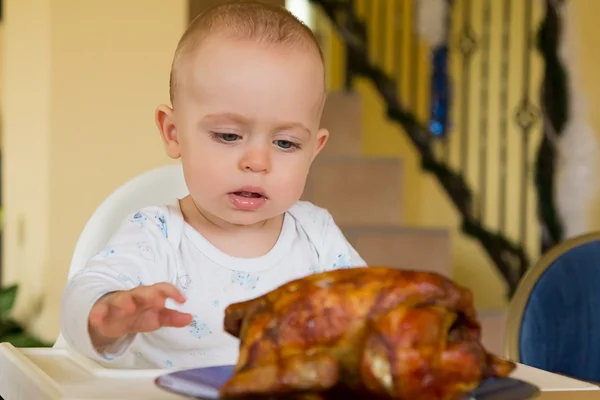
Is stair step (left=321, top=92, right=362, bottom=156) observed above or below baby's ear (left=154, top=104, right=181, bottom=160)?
above

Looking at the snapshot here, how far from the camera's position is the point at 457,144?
13.9ft

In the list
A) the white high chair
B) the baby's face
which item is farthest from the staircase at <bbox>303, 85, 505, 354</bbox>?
the baby's face

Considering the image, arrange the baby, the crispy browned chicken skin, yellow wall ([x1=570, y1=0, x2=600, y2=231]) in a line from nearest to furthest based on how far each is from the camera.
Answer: the crispy browned chicken skin < the baby < yellow wall ([x1=570, y1=0, x2=600, y2=231])

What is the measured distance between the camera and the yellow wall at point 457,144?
4051 mm

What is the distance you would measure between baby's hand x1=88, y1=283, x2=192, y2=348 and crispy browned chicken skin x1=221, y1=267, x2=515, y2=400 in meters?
0.06

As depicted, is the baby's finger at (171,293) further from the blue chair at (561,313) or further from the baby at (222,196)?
the blue chair at (561,313)

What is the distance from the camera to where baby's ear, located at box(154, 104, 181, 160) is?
0.97m

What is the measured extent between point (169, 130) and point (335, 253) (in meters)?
0.24

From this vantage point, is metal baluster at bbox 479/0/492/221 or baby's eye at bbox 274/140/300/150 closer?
baby's eye at bbox 274/140/300/150

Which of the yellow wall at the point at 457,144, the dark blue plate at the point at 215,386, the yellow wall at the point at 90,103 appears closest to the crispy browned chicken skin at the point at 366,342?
the dark blue plate at the point at 215,386

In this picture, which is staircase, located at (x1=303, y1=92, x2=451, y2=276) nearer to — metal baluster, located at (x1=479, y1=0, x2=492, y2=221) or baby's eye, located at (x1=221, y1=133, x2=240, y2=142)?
metal baluster, located at (x1=479, y1=0, x2=492, y2=221)

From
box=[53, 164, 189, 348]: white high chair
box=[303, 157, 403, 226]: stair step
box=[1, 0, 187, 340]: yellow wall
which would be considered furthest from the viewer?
box=[303, 157, 403, 226]: stair step

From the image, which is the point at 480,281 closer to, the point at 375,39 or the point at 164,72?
the point at 375,39

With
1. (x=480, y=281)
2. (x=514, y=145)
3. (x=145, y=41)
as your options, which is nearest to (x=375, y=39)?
(x=514, y=145)
